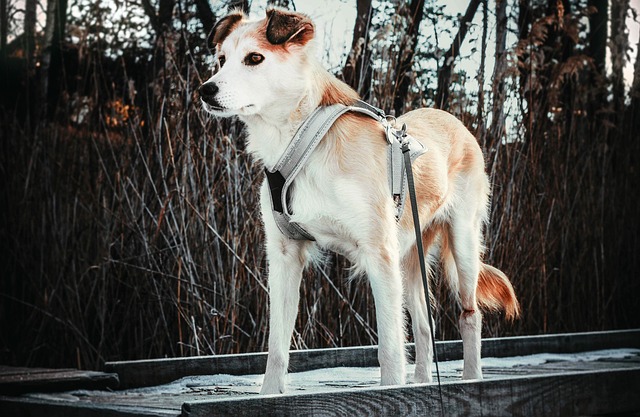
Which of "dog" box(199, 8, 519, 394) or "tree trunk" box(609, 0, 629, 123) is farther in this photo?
"tree trunk" box(609, 0, 629, 123)

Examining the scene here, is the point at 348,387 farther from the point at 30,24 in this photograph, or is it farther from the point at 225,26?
the point at 30,24

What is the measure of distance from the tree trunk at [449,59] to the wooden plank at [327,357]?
4.28 ft

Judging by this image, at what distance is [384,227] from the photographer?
2.64 m

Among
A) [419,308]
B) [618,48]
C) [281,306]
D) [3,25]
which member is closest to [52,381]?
[281,306]

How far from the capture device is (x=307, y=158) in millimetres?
2639

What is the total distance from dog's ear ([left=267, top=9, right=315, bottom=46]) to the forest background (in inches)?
54.9

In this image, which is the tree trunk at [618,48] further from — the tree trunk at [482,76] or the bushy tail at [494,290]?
the bushy tail at [494,290]

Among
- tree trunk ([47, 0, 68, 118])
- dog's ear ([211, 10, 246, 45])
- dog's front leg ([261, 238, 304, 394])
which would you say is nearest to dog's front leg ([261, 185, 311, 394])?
dog's front leg ([261, 238, 304, 394])

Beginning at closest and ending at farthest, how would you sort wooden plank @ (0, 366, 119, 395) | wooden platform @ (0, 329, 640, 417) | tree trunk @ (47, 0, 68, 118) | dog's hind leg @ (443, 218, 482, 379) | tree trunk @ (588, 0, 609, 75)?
wooden platform @ (0, 329, 640, 417) < wooden plank @ (0, 366, 119, 395) < dog's hind leg @ (443, 218, 482, 379) < tree trunk @ (47, 0, 68, 118) < tree trunk @ (588, 0, 609, 75)

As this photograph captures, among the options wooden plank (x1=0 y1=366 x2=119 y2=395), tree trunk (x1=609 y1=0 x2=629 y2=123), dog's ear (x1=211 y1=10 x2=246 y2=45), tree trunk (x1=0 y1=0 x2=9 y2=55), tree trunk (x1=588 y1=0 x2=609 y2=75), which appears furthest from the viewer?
tree trunk (x1=588 y1=0 x2=609 y2=75)

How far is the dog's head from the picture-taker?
2537 millimetres

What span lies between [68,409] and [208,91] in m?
1.00

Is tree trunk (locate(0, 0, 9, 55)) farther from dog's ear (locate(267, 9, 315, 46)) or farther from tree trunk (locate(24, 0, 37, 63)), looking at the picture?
dog's ear (locate(267, 9, 315, 46))

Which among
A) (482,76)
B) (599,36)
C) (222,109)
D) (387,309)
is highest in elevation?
(599,36)
